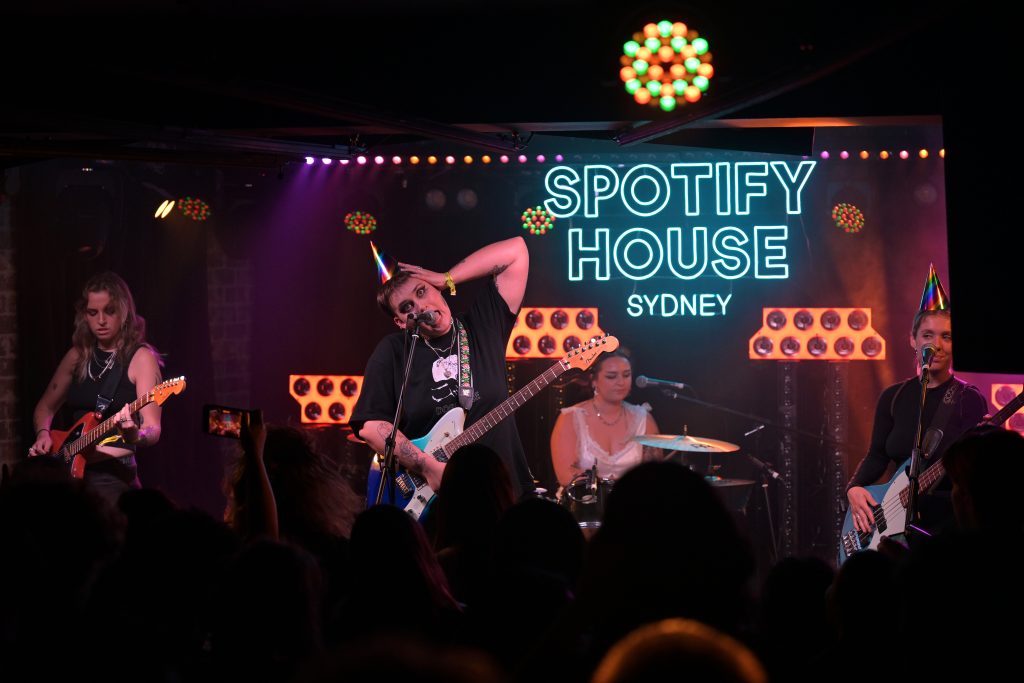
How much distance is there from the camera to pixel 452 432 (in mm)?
7098

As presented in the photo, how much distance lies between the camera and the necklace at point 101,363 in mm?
8059

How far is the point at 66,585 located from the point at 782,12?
4622 millimetres

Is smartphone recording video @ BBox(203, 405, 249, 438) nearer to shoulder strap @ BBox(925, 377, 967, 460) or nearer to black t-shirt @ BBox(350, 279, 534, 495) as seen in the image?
black t-shirt @ BBox(350, 279, 534, 495)

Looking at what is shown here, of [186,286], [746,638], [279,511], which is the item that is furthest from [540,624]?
[186,286]

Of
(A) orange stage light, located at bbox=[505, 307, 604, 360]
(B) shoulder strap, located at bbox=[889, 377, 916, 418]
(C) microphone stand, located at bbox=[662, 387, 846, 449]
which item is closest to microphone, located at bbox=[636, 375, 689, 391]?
(C) microphone stand, located at bbox=[662, 387, 846, 449]

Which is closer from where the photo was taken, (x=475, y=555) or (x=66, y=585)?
(x=66, y=585)

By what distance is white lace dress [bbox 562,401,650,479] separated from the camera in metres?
7.92

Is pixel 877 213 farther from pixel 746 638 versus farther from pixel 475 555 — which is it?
pixel 746 638

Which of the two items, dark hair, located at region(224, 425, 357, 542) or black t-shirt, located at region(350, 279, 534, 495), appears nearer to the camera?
dark hair, located at region(224, 425, 357, 542)

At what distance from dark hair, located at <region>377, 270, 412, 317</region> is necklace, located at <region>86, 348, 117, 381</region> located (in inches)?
83.2

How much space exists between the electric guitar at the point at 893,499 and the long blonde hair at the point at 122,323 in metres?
5.43

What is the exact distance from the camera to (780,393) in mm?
8070

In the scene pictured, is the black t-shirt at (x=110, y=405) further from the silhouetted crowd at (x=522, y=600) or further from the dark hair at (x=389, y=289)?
the silhouetted crowd at (x=522, y=600)

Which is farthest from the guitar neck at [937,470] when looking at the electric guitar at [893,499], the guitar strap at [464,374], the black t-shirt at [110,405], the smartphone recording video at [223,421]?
the black t-shirt at [110,405]
